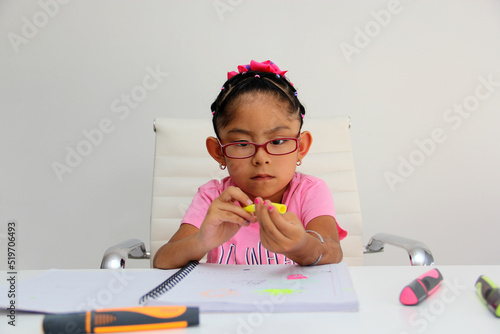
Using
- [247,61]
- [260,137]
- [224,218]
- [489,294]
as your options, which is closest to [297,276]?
[224,218]

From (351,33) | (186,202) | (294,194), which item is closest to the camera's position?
(294,194)

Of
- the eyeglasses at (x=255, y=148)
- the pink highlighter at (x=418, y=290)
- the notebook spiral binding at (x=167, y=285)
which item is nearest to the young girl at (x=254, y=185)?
the eyeglasses at (x=255, y=148)

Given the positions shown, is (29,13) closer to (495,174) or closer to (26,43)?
(26,43)

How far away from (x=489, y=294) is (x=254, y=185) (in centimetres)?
60

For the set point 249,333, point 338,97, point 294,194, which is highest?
point 338,97

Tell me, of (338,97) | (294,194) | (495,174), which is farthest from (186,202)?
(495,174)

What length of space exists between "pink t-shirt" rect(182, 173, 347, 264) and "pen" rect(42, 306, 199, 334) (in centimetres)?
59

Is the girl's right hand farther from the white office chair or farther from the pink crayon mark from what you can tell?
the white office chair

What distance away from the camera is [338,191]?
162 centimetres

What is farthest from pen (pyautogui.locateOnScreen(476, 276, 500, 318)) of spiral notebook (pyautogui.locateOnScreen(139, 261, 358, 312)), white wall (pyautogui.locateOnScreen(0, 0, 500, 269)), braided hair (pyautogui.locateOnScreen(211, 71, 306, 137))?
white wall (pyautogui.locateOnScreen(0, 0, 500, 269))

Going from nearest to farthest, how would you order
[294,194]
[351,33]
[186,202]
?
[294,194] → [186,202] → [351,33]

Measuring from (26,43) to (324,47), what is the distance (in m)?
1.40

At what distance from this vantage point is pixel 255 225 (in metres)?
1.24

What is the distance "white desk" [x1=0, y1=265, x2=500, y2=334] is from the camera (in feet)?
1.89
